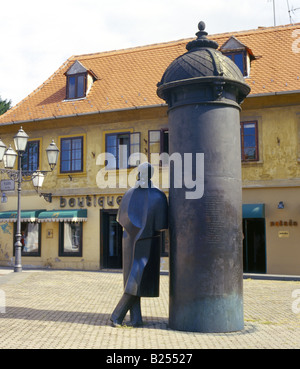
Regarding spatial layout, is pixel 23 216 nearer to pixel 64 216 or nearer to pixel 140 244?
pixel 64 216

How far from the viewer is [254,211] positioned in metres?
17.1

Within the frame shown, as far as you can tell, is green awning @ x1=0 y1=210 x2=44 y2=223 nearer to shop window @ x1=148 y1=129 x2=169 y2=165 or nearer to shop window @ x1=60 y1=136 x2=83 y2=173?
shop window @ x1=60 y1=136 x2=83 y2=173

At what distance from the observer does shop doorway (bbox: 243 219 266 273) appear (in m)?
17.5

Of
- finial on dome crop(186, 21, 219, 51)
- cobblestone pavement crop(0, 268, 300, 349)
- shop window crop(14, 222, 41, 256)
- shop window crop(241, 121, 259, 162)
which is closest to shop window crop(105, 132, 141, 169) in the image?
shop window crop(241, 121, 259, 162)

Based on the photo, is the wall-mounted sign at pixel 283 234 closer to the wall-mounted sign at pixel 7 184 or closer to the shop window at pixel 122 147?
the shop window at pixel 122 147

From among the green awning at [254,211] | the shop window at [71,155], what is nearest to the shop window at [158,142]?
the shop window at [71,155]

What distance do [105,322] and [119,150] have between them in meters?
12.7

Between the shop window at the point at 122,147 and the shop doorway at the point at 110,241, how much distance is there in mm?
1985

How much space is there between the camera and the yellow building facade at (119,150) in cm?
1727

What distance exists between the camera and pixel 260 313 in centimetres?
855

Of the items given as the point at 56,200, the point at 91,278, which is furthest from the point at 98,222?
the point at 91,278

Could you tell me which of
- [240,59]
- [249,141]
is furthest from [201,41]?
[240,59]

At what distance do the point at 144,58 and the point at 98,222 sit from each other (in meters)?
7.75

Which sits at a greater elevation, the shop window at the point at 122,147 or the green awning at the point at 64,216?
the shop window at the point at 122,147
